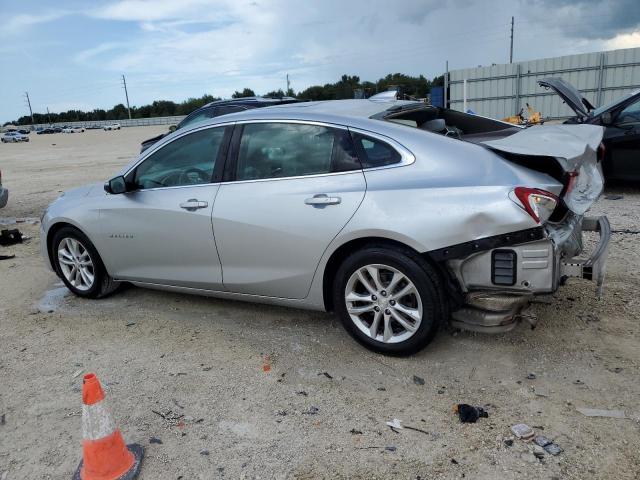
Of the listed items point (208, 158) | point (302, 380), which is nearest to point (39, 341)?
point (208, 158)

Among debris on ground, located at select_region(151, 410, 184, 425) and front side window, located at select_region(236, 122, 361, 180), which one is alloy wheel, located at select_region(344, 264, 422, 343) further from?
debris on ground, located at select_region(151, 410, 184, 425)

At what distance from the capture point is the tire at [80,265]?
4977 mm

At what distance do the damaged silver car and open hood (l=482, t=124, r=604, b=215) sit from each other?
1 centimetres

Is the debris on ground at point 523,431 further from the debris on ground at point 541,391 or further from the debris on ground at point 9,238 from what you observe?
the debris on ground at point 9,238

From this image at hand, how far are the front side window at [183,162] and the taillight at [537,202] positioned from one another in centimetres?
229

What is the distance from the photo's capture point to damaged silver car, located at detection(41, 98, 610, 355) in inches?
127

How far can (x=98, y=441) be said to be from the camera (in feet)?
8.50

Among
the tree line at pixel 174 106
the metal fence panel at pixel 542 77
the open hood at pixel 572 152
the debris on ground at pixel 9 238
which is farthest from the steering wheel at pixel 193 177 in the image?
the tree line at pixel 174 106

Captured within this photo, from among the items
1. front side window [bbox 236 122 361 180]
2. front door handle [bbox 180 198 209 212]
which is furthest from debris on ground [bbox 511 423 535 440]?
front door handle [bbox 180 198 209 212]

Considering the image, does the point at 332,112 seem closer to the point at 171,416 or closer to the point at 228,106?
the point at 171,416

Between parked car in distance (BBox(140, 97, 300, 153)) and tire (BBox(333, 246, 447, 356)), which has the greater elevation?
parked car in distance (BBox(140, 97, 300, 153))

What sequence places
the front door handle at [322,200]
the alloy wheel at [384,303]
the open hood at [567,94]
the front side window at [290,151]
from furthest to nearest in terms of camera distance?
the open hood at [567,94] → the front side window at [290,151] → the front door handle at [322,200] → the alloy wheel at [384,303]

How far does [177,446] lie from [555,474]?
190cm

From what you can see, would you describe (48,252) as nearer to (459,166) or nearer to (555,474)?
(459,166)
